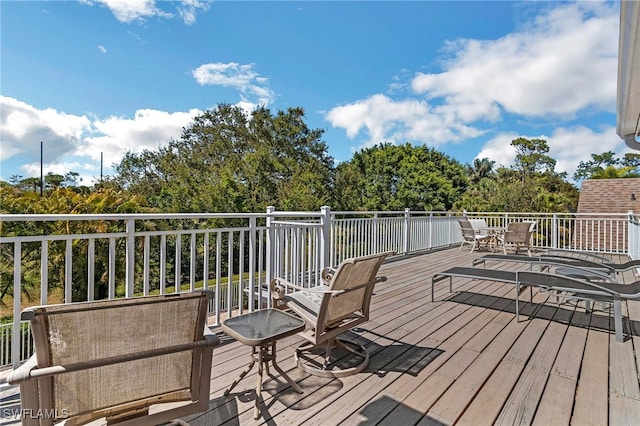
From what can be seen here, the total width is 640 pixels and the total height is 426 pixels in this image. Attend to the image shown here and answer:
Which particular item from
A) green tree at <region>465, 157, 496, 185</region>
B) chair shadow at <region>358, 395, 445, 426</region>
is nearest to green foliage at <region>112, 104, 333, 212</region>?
chair shadow at <region>358, 395, 445, 426</region>

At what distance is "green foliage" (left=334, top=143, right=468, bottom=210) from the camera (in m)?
22.5

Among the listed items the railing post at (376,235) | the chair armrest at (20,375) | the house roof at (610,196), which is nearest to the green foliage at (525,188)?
the house roof at (610,196)

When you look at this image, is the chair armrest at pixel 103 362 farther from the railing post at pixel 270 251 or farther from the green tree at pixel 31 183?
the green tree at pixel 31 183

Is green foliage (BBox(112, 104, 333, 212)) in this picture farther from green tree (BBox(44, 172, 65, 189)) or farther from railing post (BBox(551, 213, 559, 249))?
railing post (BBox(551, 213, 559, 249))

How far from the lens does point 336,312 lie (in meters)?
2.37

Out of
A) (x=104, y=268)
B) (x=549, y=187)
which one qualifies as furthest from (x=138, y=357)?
(x=549, y=187)

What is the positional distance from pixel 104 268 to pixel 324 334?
9380 millimetres

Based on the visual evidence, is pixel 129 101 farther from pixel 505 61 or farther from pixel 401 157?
pixel 505 61

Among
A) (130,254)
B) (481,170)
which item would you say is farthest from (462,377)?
(481,170)

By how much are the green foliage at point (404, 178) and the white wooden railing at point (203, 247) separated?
37.5 ft

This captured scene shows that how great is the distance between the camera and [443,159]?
79.2 feet

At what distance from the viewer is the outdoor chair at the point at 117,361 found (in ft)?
3.73

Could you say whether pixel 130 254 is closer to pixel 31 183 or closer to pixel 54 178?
pixel 31 183

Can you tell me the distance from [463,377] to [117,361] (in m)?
2.23
